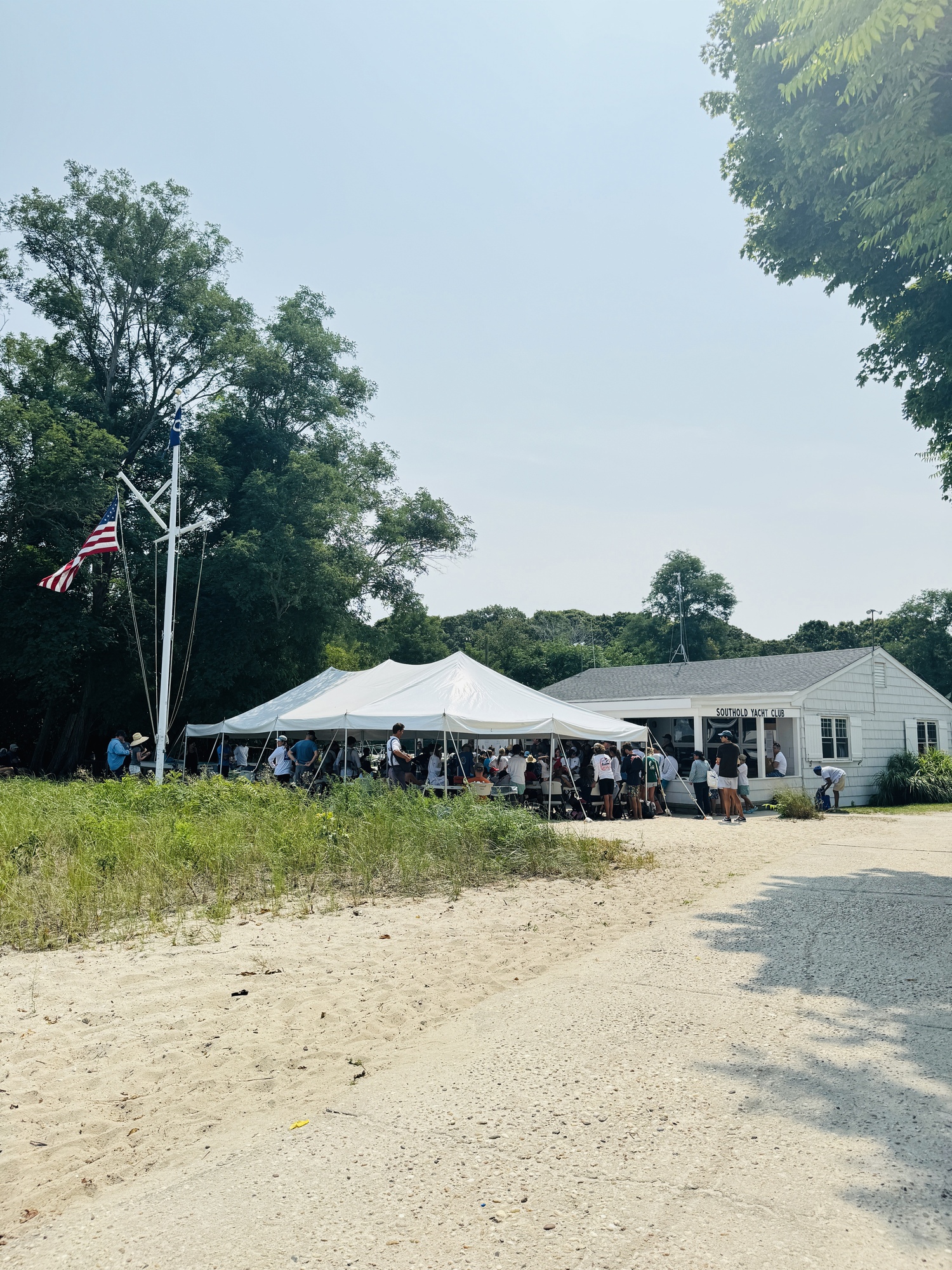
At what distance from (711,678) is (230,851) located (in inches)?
796

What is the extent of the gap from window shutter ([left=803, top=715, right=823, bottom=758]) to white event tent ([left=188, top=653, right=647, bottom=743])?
7.15m

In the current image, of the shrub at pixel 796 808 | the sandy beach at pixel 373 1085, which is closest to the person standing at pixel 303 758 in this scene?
the shrub at pixel 796 808

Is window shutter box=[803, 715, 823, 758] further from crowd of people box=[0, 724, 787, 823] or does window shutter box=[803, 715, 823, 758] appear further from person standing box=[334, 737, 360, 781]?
person standing box=[334, 737, 360, 781]

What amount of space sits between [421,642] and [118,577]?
13.1 meters

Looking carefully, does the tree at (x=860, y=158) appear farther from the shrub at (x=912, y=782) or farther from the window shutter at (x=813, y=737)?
the shrub at (x=912, y=782)

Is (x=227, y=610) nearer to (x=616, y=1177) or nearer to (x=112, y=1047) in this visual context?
(x=112, y=1047)

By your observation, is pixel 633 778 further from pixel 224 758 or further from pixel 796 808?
pixel 224 758

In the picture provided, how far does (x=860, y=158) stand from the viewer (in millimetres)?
9789

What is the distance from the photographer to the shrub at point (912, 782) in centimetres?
2542

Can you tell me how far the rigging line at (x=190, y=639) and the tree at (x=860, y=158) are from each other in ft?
60.2

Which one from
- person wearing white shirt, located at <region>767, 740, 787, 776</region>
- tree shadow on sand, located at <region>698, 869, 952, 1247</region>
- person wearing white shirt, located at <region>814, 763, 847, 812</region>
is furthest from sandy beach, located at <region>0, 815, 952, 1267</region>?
person wearing white shirt, located at <region>767, 740, 787, 776</region>

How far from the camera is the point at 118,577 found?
90.4 feet

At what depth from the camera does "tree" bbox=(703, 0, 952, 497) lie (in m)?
8.95

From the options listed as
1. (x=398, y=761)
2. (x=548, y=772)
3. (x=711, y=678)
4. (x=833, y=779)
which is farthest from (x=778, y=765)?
(x=398, y=761)
